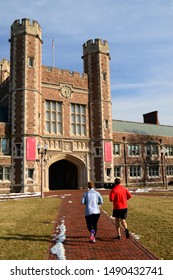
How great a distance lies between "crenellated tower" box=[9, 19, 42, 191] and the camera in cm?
2698

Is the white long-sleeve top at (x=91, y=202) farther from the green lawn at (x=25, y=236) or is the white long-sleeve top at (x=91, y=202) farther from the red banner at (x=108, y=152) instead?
the red banner at (x=108, y=152)

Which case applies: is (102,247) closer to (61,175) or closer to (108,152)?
(108,152)

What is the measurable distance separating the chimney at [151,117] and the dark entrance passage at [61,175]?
18.9 m

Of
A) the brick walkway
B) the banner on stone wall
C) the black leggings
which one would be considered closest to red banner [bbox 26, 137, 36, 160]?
the banner on stone wall

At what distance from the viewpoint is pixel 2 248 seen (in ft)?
21.5

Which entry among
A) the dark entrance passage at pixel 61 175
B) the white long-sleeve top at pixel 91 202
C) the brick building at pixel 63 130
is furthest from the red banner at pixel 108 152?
the white long-sleeve top at pixel 91 202

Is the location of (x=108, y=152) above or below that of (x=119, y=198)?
above

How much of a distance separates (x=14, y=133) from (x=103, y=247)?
22424 millimetres

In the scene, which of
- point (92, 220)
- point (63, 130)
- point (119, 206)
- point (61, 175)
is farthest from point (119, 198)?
point (61, 175)

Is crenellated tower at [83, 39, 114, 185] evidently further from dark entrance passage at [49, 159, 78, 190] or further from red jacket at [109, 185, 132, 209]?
red jacket at [109, 185, 132, 209]

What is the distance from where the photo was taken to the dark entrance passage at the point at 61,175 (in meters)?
35.1

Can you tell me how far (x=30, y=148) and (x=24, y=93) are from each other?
559cm

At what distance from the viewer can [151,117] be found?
47.4m

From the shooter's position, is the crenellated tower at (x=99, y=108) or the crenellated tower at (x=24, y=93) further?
the crenellated tower at (x=99, y=108)
